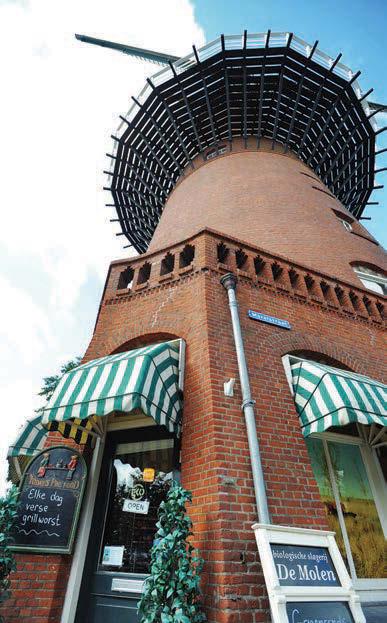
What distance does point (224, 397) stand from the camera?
4312 millimetres

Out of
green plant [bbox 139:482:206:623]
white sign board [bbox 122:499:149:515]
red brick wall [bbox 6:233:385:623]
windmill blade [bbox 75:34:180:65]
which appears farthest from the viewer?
windmill blade [bbox 75:34:180:65]

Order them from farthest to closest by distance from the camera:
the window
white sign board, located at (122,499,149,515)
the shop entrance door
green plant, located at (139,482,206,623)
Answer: the window → white sign board, located at (122,499,149,515) → the shop entrance door → green plant, located at (139,482,206,623)

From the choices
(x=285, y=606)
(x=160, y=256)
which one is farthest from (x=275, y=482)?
(x=160, y=256)

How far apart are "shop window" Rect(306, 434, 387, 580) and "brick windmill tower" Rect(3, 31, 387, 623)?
20mm

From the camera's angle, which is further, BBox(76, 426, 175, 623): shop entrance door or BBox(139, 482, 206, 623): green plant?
BBox(76, 426, 175, 623): shop entrance door

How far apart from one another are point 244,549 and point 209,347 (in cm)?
232

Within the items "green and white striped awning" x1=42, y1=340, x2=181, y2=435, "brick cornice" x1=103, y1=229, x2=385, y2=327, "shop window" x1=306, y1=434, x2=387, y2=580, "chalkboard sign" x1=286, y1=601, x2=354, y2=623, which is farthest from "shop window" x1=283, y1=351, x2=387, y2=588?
"green and white striped awning" x1=42, y1=340, x2=181, y2=435

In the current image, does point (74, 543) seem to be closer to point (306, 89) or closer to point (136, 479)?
point (136, 479)

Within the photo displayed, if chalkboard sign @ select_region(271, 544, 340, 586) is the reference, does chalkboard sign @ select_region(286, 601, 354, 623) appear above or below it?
below

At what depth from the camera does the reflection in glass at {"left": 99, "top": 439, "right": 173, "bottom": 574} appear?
418 cm

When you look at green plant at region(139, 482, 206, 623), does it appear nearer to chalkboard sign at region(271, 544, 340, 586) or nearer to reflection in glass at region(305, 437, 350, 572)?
chalkboard sign at region(271, 544, 340, 586)

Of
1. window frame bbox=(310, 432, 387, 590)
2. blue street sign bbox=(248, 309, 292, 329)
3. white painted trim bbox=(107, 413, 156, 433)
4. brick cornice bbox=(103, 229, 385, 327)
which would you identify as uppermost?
brick cornice bbox=(103, 229, 385, 327)

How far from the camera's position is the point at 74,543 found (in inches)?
163

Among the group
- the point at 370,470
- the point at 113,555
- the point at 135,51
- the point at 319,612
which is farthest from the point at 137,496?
the point at 135,51
